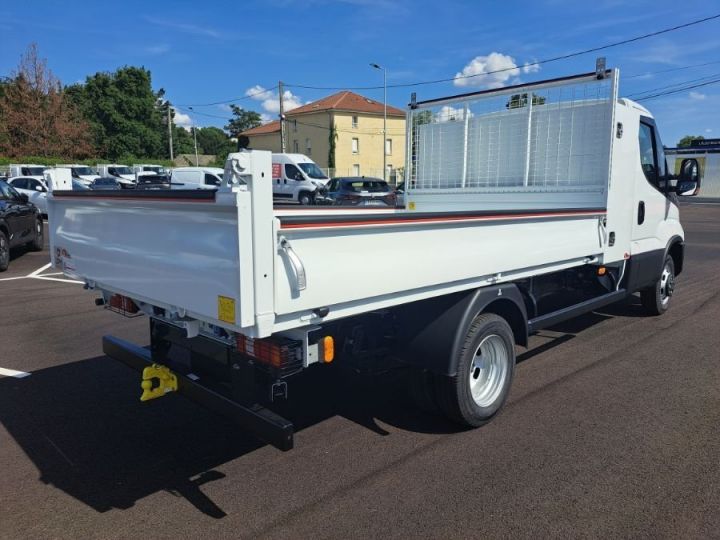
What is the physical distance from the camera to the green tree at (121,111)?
60469 mm

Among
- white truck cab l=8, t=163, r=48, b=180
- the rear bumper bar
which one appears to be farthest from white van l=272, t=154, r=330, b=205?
the rear bumper bar

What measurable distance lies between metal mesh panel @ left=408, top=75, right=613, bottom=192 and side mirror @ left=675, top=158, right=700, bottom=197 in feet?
5.68

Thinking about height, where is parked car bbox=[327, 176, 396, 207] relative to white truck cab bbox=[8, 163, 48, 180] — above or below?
below

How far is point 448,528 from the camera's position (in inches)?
116

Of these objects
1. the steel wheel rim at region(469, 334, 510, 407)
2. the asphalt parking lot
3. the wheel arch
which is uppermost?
the wheel arch

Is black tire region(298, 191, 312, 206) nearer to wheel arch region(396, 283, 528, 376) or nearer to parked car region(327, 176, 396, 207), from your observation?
parked car region(327, 176, 396, 207)

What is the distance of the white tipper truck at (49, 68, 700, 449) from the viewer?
271 cm

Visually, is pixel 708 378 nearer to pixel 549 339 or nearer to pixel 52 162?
pixel 549 339

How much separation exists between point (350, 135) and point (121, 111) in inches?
1015

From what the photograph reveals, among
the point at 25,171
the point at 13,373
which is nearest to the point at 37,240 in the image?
the point at 13,373

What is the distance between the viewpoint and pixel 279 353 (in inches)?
115

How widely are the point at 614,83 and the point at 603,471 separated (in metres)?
3.79

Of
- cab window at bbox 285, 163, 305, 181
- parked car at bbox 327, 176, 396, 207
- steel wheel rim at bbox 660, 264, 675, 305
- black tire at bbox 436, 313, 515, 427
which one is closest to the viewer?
black tire at bbox 436, 313, 515, 427

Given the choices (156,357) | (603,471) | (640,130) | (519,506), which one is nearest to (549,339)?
(640,130)
